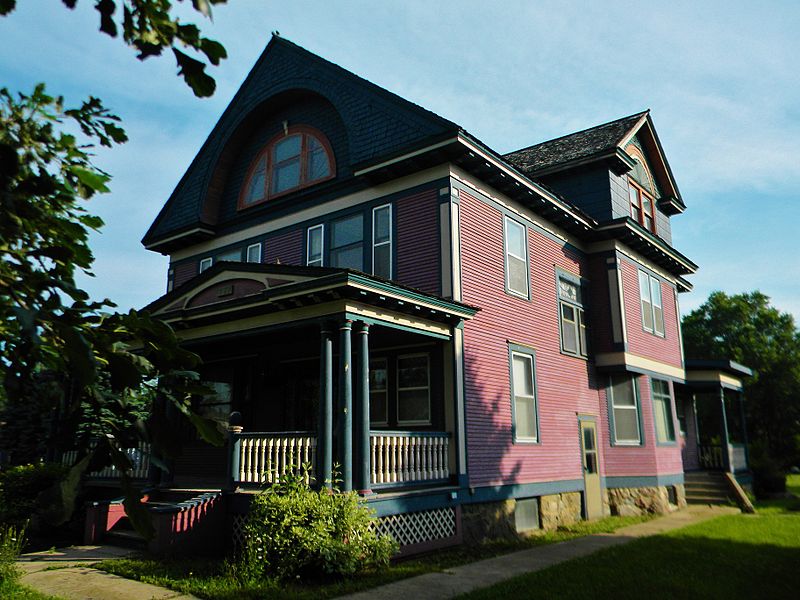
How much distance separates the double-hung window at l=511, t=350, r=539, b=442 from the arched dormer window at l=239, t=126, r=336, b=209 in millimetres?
6230

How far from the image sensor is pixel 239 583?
337 inches

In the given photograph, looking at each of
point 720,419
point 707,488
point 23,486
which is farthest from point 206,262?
point 720,419

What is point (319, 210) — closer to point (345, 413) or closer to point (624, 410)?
point (345, 413)

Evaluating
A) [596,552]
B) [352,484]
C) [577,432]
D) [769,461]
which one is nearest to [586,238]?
[577,432]

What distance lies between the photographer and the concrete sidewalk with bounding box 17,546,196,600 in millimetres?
8211

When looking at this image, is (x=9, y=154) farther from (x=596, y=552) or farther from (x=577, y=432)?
(x=577, y=432)

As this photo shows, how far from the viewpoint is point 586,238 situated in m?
18.4

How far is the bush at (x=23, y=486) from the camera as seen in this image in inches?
511

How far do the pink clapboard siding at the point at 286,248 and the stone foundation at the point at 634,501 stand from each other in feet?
32.9

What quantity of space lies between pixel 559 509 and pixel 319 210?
906 centimetres

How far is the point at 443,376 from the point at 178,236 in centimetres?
971

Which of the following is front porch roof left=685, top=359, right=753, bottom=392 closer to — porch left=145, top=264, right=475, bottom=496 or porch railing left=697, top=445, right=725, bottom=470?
porch railing left=697, top=445, right=725, bottom=470

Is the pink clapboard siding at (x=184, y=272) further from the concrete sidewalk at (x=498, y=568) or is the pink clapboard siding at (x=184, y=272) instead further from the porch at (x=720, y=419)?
the porch at (x=720, y=419)

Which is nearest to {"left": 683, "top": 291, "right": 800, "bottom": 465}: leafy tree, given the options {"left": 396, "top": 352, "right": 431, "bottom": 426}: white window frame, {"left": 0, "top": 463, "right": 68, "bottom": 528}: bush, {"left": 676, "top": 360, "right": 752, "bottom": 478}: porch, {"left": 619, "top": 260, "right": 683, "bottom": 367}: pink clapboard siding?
{"left": 676, "top": 360, "right": 752, "bottom": 478}: porch
